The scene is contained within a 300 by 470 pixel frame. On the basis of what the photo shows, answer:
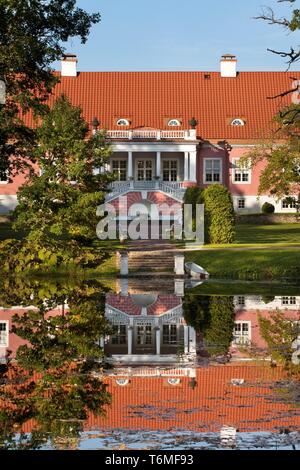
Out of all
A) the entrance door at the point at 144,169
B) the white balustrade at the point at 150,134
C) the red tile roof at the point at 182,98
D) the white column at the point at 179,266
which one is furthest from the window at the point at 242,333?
the red tile roof at the point at 182,98

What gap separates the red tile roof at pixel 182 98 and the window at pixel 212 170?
1623 mm

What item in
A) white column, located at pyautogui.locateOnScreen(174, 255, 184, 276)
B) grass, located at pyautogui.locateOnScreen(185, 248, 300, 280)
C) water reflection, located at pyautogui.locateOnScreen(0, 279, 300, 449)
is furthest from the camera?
white column, located at pyautogui.locateOnScreen(174, 255, 184, 276)

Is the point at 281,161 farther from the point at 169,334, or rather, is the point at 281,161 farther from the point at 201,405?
the point at 201,405

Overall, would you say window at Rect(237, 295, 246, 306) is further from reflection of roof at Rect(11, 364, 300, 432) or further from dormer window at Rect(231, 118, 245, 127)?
dormer window at Rect(231, 118, 245, 127)

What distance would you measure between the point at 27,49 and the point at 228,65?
34.7 m

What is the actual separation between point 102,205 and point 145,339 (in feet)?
56.8

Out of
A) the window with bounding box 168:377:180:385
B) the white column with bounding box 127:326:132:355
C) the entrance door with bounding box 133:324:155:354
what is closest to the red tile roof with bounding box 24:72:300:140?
the entrance door with bounding box 133:324:155:354

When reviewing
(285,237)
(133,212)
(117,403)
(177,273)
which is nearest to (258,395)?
(117,403)

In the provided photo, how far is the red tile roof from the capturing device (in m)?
60.0

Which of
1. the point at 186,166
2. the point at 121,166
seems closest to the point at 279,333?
the point at 186,166

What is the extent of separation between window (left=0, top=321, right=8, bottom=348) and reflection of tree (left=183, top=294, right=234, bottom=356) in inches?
109

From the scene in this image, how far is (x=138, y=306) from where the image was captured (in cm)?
1931

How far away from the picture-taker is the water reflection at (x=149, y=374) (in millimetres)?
8141

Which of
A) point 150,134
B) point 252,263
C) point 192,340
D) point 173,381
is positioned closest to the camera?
point 173,381
